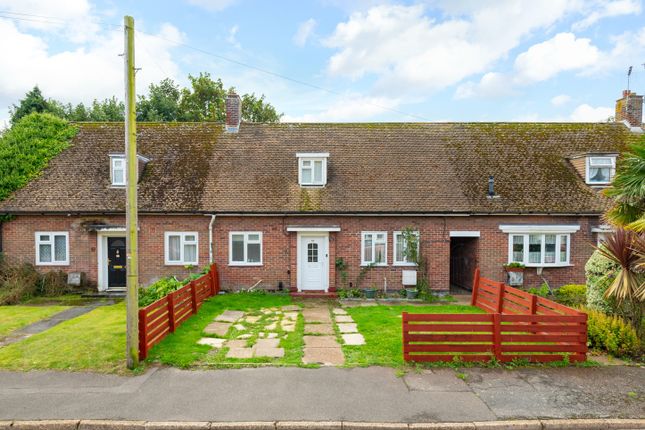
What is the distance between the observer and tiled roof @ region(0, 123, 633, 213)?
619 inches

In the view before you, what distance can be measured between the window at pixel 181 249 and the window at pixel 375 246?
651 centimetres

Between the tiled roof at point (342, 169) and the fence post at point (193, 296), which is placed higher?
the tiled roof at point (342, 169)

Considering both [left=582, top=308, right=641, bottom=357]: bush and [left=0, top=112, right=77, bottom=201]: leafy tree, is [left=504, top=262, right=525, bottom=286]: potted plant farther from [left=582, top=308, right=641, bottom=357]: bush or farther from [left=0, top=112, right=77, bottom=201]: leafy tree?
[left=0, top=112, right=77, bottom=201]: leafy tree

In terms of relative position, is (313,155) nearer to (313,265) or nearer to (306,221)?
(306,221)

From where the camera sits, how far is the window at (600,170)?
1666 cm

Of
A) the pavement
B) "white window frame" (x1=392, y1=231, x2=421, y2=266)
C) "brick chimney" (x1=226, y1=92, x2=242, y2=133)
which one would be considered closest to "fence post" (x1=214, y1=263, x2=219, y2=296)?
"white window frame" (x1=392, y1=231, x2=421, y2=266)

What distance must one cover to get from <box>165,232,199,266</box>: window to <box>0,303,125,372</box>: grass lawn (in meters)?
4.56

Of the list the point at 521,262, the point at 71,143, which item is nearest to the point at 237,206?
the point at 71,143

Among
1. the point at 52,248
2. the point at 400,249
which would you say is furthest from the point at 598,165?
the point at 52,248

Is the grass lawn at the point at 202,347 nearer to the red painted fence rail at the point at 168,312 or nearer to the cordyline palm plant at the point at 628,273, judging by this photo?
the red painted fence rail at the point at 168,312

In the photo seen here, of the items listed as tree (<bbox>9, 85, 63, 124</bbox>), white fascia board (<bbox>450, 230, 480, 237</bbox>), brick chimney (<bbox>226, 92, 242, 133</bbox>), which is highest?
tree (<bbox>9, 85, 63, 124</bbox>)

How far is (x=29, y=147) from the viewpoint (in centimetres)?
1706

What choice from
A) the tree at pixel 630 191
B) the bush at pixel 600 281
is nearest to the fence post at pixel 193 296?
the bush at pixel 600 281

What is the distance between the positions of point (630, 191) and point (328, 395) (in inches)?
307
